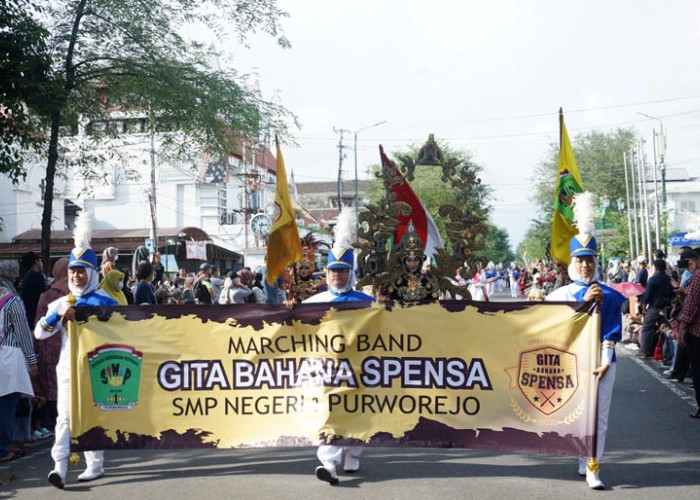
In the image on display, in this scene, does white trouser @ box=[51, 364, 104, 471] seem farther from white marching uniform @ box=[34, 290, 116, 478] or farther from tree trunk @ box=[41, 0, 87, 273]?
tree trunk @ box=[41, 0, 87, 273]

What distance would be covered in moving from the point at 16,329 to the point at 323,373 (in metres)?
3.03

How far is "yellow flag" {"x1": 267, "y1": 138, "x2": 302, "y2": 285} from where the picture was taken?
316 inches

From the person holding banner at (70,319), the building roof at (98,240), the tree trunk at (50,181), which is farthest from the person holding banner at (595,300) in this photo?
the building roof at (98,240)

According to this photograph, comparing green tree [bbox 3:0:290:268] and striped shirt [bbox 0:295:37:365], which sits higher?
green tree [bbox 3:0:290:268]

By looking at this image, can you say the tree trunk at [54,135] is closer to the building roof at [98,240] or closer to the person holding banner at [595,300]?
the person holding banner at [595,300]

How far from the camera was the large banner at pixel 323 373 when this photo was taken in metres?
7.07

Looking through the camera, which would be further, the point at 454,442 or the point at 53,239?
the point at 53,239

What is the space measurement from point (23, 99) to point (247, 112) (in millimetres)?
3844

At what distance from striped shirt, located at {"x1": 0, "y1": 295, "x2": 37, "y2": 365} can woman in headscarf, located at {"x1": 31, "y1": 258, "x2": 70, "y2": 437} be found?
3.06 ft

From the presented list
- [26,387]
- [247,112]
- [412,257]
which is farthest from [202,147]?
[26,387]

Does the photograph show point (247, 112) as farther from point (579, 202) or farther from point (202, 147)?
point (579, 202)

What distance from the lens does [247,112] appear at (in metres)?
14.8

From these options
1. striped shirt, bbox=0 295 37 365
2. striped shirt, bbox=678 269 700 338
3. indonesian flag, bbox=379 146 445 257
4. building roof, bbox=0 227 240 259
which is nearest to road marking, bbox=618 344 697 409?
striped shirt, bbox=678 269 700 338

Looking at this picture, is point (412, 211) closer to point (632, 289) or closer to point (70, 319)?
point (70, 319)
